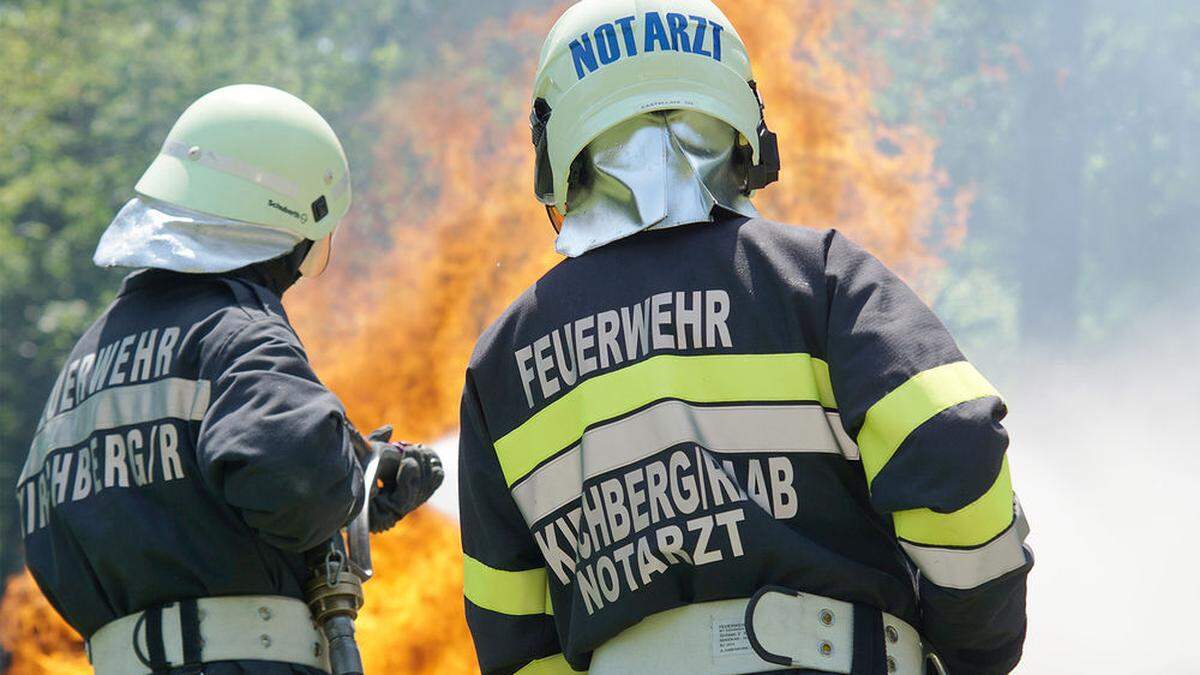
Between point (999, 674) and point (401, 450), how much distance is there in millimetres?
2051

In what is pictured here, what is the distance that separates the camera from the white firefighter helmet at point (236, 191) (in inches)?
164

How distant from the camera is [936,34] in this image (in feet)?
31.7

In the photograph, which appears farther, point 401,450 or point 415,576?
point 415,576

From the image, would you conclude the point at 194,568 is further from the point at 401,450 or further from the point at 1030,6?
the point at 1030,6

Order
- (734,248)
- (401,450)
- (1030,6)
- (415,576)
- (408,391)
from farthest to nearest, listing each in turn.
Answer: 1. (1030,6)
2. (408,391)
3. (415,576)
4. (401,450)
5. (734,248)

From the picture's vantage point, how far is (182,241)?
13.6 feet

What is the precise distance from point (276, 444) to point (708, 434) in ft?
3.85

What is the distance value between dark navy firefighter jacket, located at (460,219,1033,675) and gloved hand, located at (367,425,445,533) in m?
1.34

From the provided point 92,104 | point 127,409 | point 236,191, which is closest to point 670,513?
point 127,409

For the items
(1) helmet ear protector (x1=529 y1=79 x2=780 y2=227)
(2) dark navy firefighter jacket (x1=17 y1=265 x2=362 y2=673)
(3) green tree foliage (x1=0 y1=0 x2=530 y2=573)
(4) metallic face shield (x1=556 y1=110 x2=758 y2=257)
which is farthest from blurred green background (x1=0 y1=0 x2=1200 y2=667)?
(3) green tree foliage (x1=0 y1=0 x2=530 y2=573)

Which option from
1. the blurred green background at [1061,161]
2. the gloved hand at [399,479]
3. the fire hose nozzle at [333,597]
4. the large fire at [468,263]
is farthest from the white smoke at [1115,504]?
the fire hose nozzle at [333,597]

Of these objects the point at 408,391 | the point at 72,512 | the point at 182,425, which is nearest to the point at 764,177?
the point at 182,425

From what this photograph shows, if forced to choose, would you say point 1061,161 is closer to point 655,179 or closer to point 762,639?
point 655,179

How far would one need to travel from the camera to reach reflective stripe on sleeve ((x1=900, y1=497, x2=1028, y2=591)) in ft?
8.71
